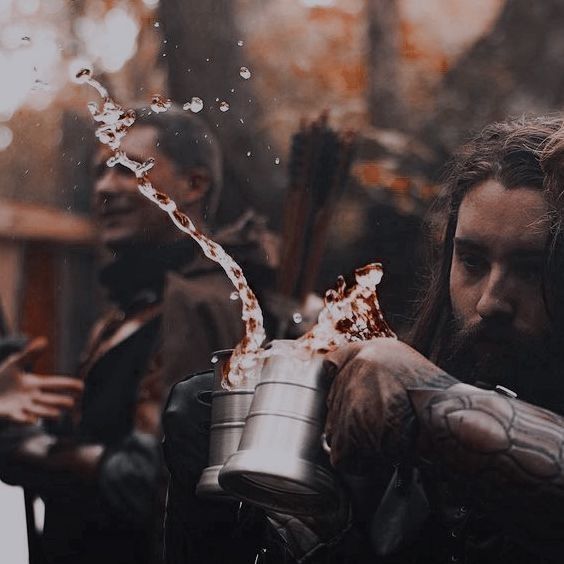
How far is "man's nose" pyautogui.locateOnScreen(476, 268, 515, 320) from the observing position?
71.3 inches

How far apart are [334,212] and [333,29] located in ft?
1.02

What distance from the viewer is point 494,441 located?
1.64 m

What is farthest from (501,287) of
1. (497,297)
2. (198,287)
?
(198,287)

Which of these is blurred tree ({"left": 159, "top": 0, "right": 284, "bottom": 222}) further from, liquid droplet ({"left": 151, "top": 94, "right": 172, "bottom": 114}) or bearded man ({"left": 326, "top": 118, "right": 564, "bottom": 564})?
bearded man ({"left": 326, "top": 118, "right": 564, "bottom": 564})

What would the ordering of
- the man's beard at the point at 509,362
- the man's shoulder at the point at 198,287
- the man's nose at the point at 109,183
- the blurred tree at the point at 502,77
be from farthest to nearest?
the man's nose at the point at 109,183 → the man's shoulder at the point at 198,287 → the blurred tree at the point at 502,77 → the man's beard at the point at 509,362

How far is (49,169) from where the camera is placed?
2240mm

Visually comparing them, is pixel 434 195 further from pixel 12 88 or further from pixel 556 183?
pixel 12 88

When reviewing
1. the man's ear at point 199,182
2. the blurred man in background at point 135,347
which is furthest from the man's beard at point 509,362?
the man's ear at point 199,182

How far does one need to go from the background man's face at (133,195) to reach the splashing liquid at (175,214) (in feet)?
0.04

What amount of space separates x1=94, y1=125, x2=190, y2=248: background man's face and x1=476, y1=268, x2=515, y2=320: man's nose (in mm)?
567

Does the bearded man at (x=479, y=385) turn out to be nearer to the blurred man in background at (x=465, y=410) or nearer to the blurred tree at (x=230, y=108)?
the blurred man in background at (x=465, y=410)

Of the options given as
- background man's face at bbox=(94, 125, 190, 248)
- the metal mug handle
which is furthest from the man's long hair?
background man's face at bbox=(94, 125, 190, 248)

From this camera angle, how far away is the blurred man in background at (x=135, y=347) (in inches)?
83.5

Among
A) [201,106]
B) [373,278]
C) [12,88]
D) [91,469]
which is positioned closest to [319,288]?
[373,278]
